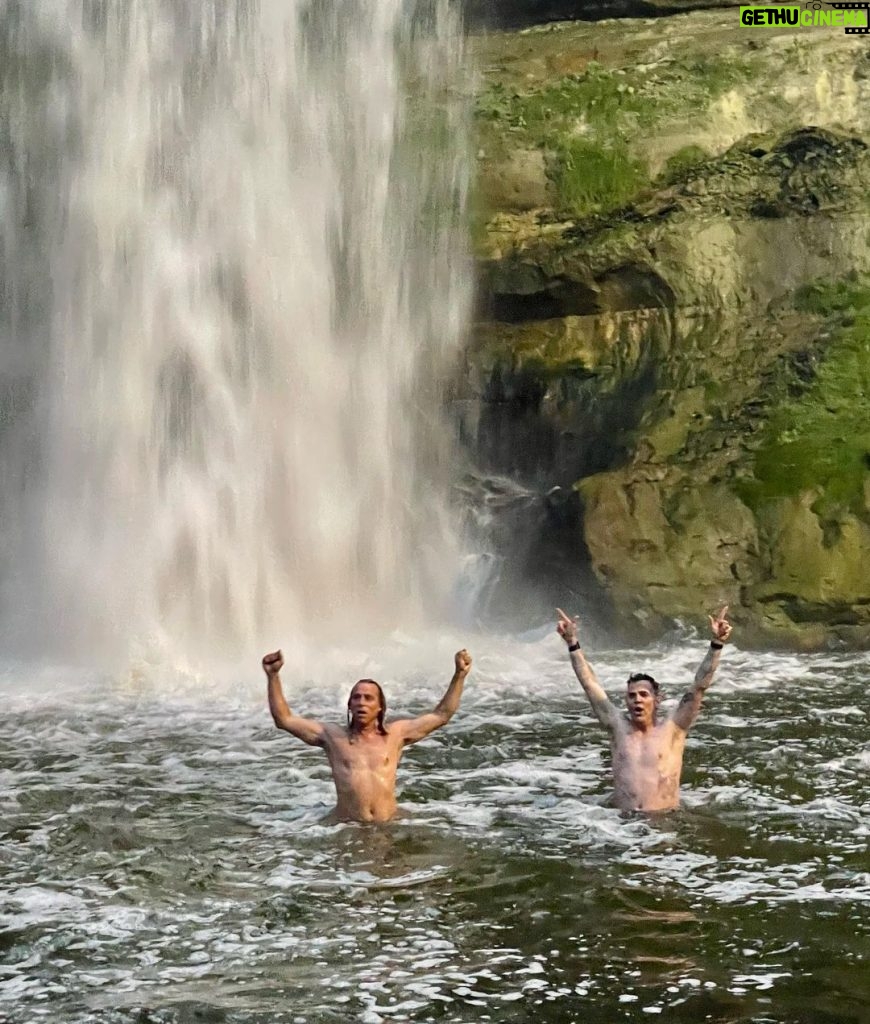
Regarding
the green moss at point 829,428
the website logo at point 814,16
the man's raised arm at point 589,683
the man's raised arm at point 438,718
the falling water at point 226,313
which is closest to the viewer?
the man's raised arm at point 438,718

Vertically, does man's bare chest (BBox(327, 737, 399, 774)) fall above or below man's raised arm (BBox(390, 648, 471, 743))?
below

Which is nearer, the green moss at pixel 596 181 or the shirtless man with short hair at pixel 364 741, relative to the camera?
the shirtless man with short hair at pixel 364 741

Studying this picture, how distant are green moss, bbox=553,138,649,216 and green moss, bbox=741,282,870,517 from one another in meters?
2.29

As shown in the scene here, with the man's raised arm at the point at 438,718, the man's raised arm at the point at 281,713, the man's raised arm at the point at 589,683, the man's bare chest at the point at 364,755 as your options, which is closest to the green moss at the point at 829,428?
the man's raised arm at the point at 589,683

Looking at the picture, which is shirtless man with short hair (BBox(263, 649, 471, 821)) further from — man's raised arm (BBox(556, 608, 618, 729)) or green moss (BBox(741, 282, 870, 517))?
green moss (BBox(741, 282, 870, 517))

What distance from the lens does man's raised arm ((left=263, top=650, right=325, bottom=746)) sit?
7453 millimetres

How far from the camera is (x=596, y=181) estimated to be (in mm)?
16125

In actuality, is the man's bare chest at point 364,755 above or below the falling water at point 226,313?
below

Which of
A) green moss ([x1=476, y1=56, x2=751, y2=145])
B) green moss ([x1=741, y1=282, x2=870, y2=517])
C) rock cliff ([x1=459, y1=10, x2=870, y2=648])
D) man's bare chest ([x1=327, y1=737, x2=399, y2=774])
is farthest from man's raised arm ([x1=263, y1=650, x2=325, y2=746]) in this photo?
green moss ([x1=476, y1=56, x2=751, y2=145])

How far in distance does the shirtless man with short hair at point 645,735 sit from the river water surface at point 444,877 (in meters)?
0.18

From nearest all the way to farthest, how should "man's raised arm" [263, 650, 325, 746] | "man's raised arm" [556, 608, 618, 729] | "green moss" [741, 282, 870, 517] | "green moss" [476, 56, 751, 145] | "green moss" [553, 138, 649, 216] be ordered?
"man's raised arm" [263, 650, 325, 746] → "man's raised arm" [556, 608, 618, 729] → "green moss" [741, 282, 870, 517] → "green moss" [553, 138, 649, 216] → "green moss" [476, 56, 751, 145]

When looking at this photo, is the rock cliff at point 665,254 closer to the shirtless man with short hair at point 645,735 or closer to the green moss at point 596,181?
the green moss at point 596,181

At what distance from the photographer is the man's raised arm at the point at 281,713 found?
745cm

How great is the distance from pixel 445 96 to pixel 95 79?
3.97 m
